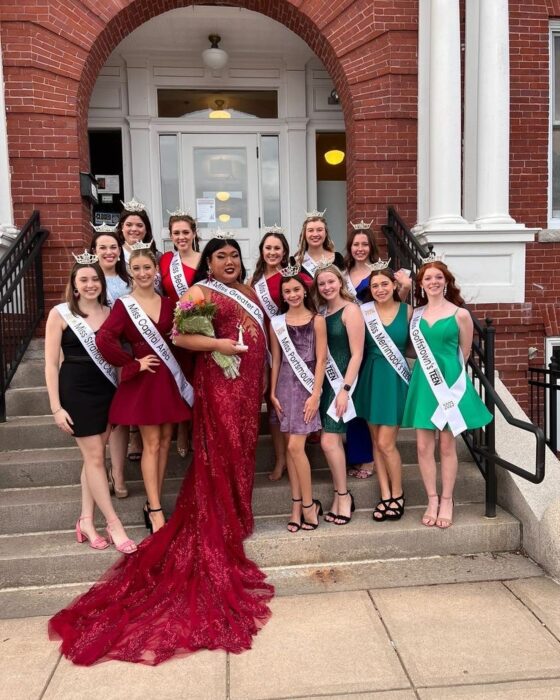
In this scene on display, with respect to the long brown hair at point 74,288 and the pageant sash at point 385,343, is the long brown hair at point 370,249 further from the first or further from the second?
the long brown hair at point 74,288

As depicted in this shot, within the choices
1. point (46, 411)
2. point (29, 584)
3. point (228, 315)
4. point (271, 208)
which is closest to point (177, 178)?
point (271, 208)

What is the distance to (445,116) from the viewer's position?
6422mm

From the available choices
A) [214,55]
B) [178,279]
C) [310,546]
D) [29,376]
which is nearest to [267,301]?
[178,279]

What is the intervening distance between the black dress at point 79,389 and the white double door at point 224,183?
491 centimetres

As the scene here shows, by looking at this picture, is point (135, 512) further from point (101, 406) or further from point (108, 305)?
point (108, 305)

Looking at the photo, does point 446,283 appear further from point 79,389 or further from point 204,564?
point 79,389

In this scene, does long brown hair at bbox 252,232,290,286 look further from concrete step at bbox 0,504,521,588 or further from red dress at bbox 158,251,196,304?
concrete step at bbox 0,504,521,588

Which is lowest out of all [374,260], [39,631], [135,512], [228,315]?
[39,631]

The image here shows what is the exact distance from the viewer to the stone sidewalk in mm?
2674

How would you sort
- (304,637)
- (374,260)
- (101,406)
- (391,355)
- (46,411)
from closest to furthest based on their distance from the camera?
(304,637) < (101,406) < (391,355) < (374,260) < (46,411)

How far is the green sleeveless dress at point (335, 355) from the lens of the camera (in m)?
3.92

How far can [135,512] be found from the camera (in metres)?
4.14

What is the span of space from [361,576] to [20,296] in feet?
14.2

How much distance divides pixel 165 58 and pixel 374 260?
5.42 m
